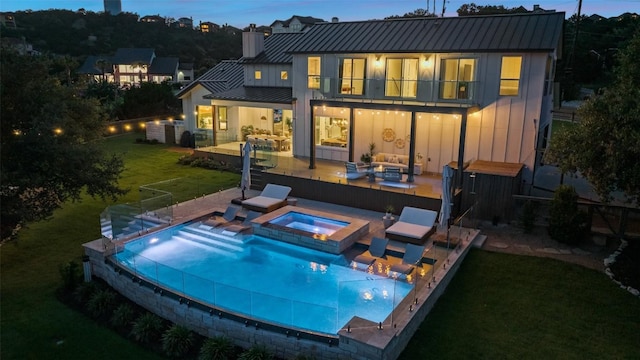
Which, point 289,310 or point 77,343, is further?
point 77,343

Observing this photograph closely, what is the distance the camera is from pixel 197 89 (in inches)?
1199

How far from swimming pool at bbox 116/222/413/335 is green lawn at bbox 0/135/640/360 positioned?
1.53 metres

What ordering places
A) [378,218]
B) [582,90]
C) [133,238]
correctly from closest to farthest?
[133,238], [378,218], [582,90]

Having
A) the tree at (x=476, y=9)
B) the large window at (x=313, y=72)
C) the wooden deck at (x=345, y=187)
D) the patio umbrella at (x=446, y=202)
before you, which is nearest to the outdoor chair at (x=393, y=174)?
the wooden deck at (x=345, y=187)

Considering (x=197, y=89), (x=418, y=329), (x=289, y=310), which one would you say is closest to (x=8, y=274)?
(x=289, y=310)

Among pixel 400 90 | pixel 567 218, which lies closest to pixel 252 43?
pixel 400 90

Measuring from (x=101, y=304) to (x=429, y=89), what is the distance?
1483 cm

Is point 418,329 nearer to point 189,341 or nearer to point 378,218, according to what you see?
point 189,341

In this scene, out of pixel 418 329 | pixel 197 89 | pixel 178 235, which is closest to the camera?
pixel 418 329

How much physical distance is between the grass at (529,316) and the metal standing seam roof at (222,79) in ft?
72.1

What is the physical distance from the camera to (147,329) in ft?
34.1

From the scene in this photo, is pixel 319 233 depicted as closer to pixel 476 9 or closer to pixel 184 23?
pixel 476 9

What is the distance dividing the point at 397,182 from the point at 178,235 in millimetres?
8814

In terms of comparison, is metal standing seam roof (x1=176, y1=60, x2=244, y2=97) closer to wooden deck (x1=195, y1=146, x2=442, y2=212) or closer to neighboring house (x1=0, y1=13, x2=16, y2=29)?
wooden deck (x1=195, y1=146, x2=442, y2=212)
